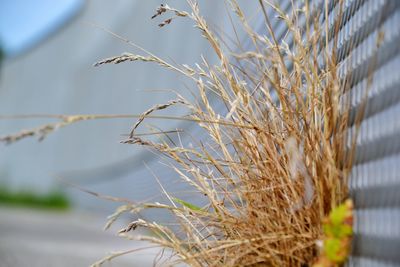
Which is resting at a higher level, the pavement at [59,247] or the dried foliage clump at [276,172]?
the pavement at [59,247]

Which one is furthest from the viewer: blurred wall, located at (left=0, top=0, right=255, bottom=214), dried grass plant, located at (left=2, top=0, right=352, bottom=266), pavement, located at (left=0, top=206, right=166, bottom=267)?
blurred wall, located at (left=0, top=0, right=255, bottom=214)

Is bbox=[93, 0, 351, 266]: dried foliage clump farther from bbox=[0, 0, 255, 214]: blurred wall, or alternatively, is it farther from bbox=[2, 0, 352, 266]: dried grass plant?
bbox=[0, 0, 255, 214]: blurred wall

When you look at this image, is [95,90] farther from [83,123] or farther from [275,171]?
[275,171]

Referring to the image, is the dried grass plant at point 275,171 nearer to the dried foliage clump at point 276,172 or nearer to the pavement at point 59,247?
the dried foliage clump at point 276,172

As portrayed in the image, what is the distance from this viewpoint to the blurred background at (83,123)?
5.04 metres

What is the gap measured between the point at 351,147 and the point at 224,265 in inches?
12.4

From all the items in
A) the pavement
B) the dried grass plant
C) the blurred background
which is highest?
the blurred background

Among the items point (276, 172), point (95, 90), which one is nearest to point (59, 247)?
point (276, 172)

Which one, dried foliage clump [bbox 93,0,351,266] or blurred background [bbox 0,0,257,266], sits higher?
blurred background [bbox 0,0,257,266]

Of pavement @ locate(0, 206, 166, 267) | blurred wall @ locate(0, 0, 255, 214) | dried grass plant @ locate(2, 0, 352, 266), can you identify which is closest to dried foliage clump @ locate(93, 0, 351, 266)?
dried grass plant @ locate(2, 0, 352, 266)

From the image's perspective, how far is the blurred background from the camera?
504cm

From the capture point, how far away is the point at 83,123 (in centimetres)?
1166

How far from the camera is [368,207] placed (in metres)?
1.21

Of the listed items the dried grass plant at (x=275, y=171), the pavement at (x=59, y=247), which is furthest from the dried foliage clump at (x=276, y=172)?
the pavement at (x=59, y=247)
